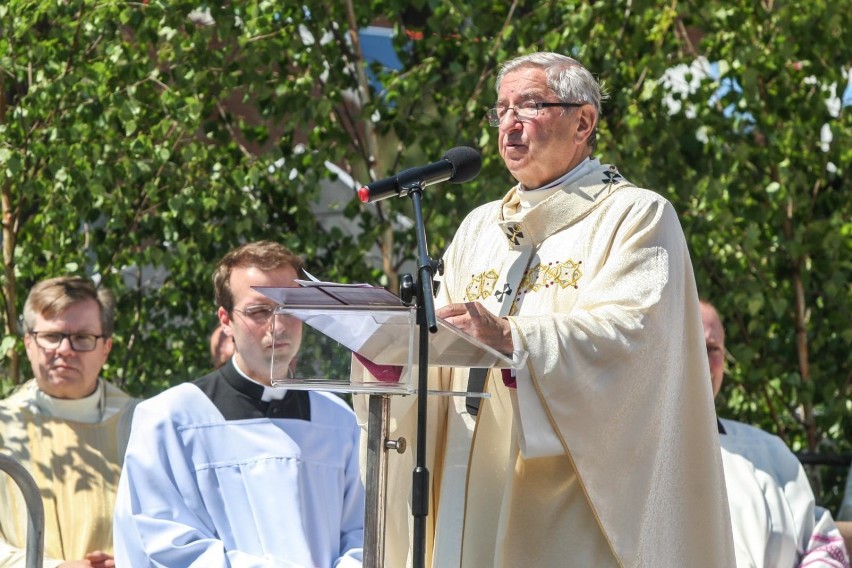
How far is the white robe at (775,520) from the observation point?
5281mm

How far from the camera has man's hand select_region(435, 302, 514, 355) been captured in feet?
10.3

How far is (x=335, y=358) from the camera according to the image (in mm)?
3176

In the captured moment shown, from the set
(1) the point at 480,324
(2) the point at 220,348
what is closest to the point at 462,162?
(1) the point at 480,324

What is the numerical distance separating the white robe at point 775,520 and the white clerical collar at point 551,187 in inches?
77.7

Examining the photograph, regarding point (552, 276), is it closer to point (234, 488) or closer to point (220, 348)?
point (234, 488)

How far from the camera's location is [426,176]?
3.22 meters

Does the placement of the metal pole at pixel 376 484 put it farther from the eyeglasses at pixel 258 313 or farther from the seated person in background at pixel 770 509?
the seated person in background at pixel 770 509

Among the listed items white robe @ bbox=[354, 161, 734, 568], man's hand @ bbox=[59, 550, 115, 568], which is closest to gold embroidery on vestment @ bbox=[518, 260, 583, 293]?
white robe @ bbox=[354, 161, 734, 568]

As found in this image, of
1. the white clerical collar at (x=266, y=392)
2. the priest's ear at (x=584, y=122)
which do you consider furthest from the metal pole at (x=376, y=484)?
the white clerical collar at (x=266, y=392)

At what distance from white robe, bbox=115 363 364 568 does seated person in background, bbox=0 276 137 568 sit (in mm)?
941

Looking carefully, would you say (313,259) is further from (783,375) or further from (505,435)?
(505,435)

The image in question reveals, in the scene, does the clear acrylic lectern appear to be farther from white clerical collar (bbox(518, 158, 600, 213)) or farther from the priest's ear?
the priest's ear

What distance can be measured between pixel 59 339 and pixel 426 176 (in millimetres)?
2660

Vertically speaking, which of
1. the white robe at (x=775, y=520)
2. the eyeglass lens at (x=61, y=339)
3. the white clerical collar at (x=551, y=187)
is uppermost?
Answer: the white clerical collar at (x=551, y=187)
